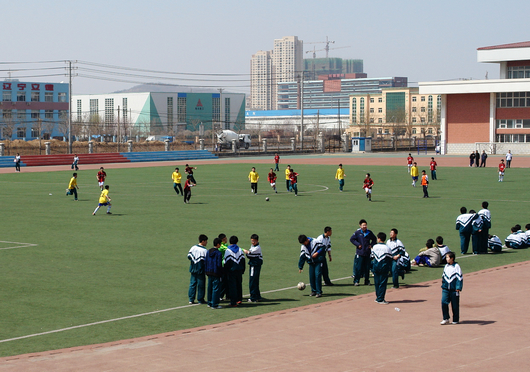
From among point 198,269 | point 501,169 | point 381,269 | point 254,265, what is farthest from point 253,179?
point 381,269

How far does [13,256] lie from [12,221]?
9308mm

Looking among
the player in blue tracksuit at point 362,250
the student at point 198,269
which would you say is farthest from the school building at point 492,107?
the student at point 198,269

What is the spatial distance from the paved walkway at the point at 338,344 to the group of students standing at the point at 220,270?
1.33 meters

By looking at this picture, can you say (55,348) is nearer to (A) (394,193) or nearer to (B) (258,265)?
(B) (258,265)

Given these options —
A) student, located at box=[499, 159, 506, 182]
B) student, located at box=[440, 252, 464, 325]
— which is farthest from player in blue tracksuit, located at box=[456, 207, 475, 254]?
student, located at box=[499, 159, 506, 182]

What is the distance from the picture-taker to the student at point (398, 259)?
688 inches

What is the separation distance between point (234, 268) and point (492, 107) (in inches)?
3444

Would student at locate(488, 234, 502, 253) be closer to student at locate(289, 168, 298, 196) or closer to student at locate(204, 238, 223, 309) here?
student at locate(204, 238, 223, 309)

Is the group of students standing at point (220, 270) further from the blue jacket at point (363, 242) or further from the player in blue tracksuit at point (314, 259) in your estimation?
the blue jacket at point (363, 242)

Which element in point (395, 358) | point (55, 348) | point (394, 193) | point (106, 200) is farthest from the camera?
point (394, 193)

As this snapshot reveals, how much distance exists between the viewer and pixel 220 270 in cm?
1606

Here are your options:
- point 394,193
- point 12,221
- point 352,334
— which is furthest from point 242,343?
point 394,193

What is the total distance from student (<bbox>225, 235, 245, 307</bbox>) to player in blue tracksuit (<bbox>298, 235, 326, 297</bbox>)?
174 centimetres

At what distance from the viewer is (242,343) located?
13.0m
